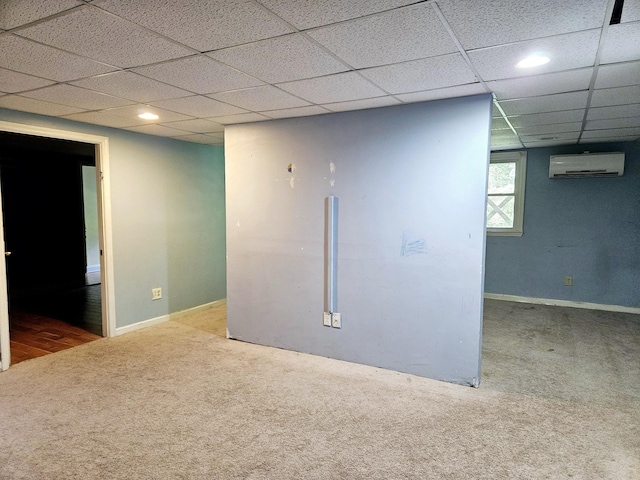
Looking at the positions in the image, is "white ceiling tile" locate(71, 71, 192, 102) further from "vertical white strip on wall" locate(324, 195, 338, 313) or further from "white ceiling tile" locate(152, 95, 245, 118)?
"vertical white strip on wall" locate(324, 195, 338, 313)

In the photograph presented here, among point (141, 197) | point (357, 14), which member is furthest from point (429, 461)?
point (141, 197)

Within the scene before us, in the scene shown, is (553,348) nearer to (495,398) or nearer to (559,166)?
(495,398)

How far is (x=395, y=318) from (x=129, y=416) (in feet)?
6.64

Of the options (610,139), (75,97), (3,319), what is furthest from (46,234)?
(610,139)

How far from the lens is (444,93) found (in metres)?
2.78

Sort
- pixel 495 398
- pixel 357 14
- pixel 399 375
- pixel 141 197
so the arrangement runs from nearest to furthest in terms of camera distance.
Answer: pixel 357 14
pixel 495 398
pixel 399 375
pixel 141 197

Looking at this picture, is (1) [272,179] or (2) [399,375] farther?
(1) [272,179]

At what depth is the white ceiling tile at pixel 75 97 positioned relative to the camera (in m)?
2.68

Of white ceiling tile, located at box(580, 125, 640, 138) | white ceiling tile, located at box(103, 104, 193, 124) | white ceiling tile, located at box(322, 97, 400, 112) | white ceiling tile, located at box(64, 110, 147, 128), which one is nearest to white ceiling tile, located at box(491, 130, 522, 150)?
white ceiling tile, located at box(580, 125, 640, 138)

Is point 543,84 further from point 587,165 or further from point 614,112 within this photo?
point 587,165

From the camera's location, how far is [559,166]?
515cm

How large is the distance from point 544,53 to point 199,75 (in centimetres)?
191

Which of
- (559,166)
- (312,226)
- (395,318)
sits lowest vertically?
(395,318)

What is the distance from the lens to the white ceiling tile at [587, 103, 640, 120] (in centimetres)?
317
